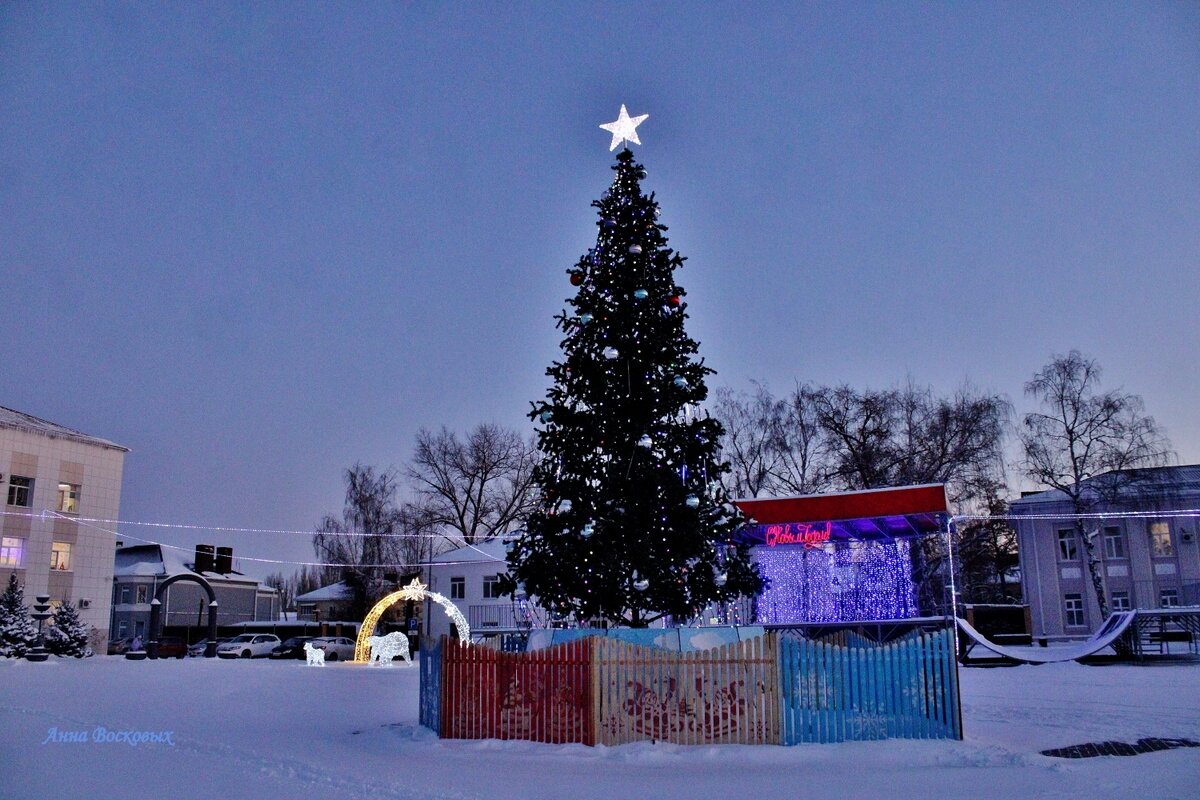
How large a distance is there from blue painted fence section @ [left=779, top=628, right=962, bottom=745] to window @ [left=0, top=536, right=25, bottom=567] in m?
37.4

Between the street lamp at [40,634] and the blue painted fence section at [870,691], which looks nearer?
the blue painted fence section at [870,691]

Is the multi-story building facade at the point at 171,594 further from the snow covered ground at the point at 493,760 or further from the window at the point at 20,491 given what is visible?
the snow covered ground at the point at 493,760

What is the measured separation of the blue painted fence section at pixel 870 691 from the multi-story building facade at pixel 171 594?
164 feet

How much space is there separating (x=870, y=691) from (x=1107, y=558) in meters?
39.3

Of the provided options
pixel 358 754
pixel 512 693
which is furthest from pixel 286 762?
pixel 512 693

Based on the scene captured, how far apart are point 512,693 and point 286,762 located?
313 centimetres

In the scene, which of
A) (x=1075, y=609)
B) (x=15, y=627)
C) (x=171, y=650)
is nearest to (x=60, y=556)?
(x=171, y=650)

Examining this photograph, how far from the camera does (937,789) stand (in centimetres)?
889

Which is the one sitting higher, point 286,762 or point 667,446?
point 667,446

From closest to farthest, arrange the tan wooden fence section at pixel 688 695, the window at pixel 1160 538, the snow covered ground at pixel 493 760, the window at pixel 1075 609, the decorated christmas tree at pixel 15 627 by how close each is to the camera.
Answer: the snow covered ground at pixel 493 760 < the tan wooden fence section at pixel 688 695 < the decorated christmas tree at pixel 15 627 < the window at pixel 1160 538 < the window at pixel 1075 609

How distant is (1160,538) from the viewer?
144 feet

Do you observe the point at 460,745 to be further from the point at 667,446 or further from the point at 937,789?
the point at 937,789

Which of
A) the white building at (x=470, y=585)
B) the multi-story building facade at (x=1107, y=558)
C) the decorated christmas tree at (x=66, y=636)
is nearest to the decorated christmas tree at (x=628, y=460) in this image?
the decorated christmas tree at (x=66, y=636)

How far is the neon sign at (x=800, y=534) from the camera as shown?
1069 inches
